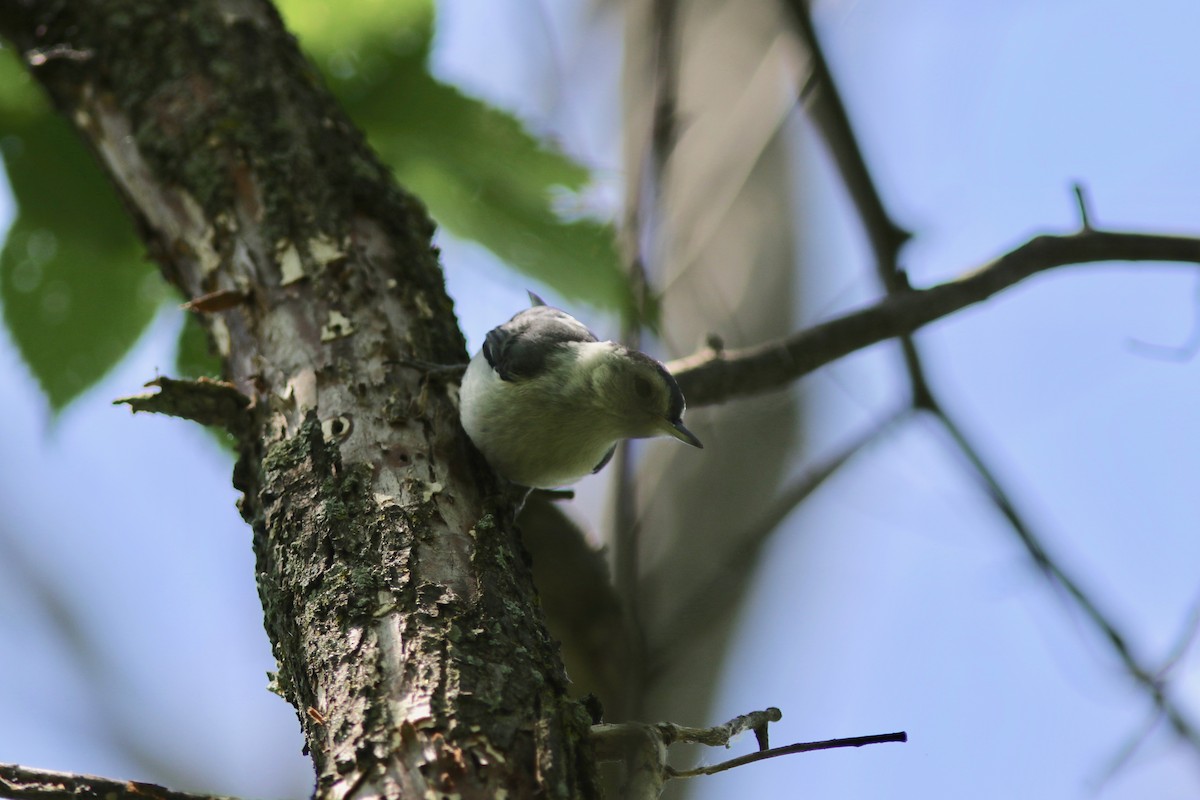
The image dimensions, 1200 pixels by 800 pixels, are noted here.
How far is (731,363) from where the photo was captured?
2635 millimetres

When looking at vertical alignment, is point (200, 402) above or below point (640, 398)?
below

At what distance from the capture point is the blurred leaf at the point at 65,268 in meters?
2.77

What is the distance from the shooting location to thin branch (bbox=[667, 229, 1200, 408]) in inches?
98.6

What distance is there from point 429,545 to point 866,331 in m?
1.35

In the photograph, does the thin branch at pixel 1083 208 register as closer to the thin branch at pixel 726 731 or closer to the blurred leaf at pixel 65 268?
the thin branch at pixel 726 731

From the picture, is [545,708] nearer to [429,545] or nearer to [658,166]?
[429,545]

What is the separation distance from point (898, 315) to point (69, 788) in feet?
6.93

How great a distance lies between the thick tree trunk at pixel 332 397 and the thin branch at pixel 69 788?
246 millimetres

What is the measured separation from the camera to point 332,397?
226 cm

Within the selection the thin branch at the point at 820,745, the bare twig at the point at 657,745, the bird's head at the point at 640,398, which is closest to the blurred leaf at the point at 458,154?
the bird's head at the point at 640,398

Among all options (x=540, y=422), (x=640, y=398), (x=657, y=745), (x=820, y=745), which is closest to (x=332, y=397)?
(x=540, y=422)

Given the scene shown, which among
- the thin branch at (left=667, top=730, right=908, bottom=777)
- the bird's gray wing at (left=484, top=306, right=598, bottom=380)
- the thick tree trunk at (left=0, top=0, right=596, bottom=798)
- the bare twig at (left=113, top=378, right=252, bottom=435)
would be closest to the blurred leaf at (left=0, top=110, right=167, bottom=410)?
the thick tree trunk at (left=0, top=0, right=596, bottom=798)

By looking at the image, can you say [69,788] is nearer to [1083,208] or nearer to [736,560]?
[736,560]

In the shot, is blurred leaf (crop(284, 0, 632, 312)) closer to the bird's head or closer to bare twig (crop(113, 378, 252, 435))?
the bird's head
